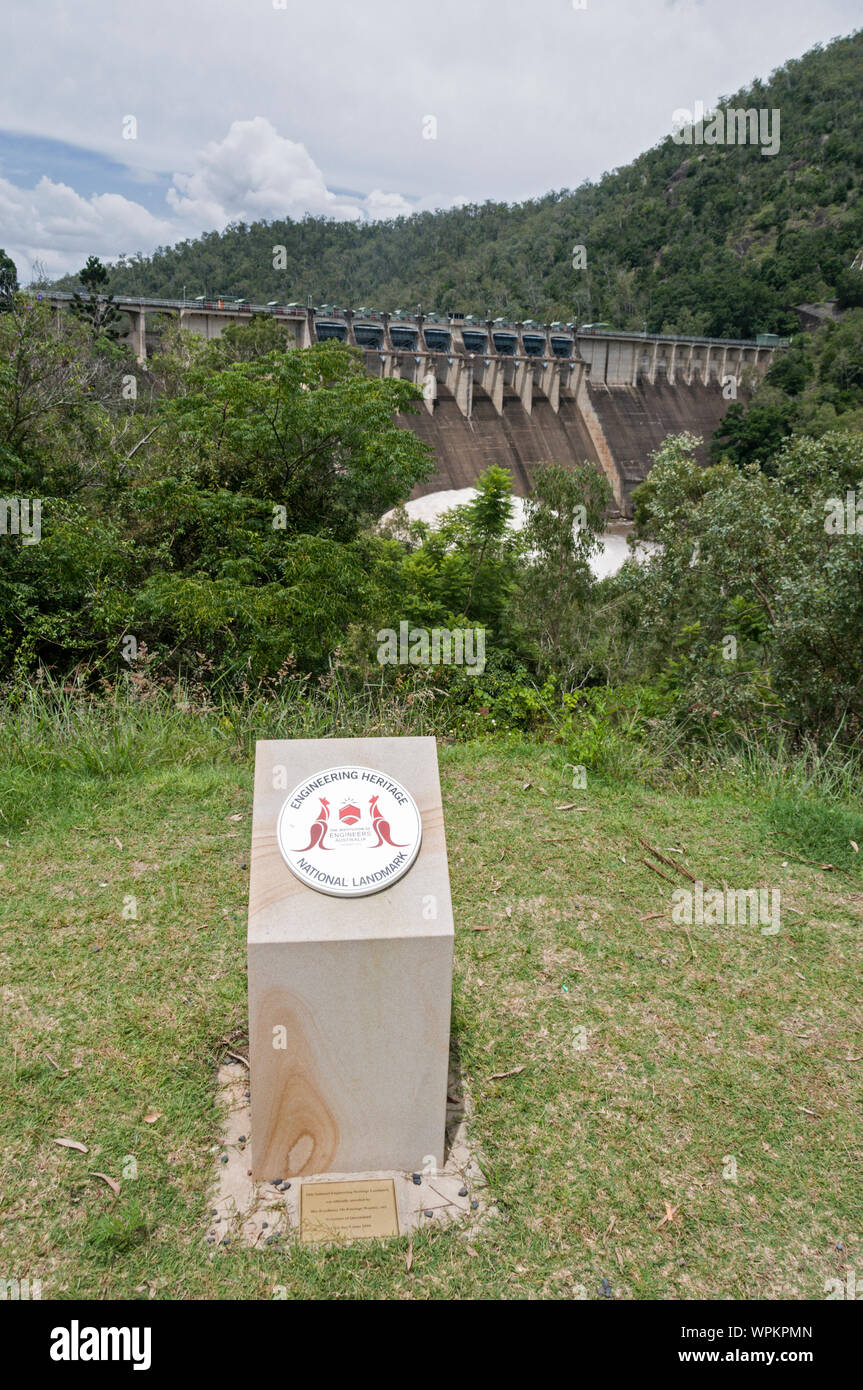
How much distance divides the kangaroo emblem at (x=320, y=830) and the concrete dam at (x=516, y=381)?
30186 millimetres

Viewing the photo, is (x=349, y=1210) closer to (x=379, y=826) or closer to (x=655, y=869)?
(x=379, y=826)

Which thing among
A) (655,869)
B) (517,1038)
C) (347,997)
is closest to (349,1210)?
(347,997)

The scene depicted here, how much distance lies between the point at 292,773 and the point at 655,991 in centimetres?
202

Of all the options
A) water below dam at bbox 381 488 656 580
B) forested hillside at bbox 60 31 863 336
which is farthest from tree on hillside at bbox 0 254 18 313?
forested hillside at bbox 60 31 863 336

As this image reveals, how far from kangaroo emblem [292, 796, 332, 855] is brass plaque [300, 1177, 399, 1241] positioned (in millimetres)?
1125

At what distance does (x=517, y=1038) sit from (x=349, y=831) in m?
1.37

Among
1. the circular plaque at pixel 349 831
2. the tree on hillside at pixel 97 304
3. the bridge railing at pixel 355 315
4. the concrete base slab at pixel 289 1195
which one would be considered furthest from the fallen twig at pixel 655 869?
the bridge railing at pixel 355 315

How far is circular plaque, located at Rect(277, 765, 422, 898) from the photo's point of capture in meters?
2.52

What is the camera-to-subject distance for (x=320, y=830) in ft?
8.55

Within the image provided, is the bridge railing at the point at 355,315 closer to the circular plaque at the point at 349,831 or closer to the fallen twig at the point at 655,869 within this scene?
the fallen twig at the point at 655,869

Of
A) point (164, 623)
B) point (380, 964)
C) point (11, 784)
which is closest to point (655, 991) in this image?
point (380, 964)

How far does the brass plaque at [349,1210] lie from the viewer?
254cm

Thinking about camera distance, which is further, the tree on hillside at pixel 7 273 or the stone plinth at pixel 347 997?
the tree on hillside at pixel 7 273

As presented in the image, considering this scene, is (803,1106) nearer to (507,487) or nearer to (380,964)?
(380,964)
